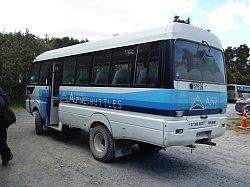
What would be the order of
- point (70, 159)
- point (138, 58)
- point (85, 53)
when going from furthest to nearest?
point (85, 53) → point (70, 159) → point (138, 58)

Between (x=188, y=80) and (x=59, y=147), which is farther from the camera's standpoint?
(x=59, y=147)

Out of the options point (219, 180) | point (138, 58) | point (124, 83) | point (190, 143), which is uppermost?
point (138, 58)

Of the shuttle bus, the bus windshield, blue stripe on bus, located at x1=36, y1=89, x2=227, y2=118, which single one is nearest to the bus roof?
the bus windshield

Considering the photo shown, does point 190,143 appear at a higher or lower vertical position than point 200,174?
higher

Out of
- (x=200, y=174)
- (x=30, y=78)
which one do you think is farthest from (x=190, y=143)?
(x=30, y=78)

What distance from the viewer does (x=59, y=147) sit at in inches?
348

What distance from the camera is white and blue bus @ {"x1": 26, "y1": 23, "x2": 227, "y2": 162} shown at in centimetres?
598

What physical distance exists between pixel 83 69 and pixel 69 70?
82 centimetres

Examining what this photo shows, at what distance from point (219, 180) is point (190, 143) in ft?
3.12

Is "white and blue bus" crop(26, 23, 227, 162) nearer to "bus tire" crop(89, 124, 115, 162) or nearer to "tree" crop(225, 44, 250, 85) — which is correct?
"bus tire" crop(89, 124, 115, 162)

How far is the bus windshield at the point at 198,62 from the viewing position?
6152mm

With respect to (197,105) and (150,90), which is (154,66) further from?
(197,105)

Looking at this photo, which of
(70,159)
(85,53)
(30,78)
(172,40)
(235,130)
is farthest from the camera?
(235,130)

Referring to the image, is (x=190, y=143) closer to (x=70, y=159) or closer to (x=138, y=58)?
(x=138, y=58)
